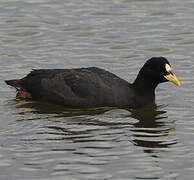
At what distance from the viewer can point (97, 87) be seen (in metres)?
13.3

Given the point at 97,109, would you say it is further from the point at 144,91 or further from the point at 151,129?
the point at 151,129

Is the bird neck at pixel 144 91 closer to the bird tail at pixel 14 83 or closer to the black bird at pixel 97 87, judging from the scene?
the black bird at pixel 97 87

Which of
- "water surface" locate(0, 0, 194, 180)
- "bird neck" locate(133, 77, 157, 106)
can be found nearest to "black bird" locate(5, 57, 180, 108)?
"bird neck" locate(133, 77, 157, 106)

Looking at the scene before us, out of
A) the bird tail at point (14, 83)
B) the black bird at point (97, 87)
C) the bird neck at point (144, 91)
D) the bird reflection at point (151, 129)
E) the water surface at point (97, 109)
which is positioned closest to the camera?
the water surface at point (97, 109)

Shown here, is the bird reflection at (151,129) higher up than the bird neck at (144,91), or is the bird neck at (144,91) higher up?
the bird neck at (144,91)

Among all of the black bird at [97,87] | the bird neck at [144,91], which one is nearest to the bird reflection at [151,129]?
the bird neck at [144,91]

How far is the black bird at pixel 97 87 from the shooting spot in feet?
43.7

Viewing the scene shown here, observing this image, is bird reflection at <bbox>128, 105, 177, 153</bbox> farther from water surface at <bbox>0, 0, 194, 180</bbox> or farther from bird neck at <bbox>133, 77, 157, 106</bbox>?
bird neck at <bbox>133, 77, 157, 106</bbox>

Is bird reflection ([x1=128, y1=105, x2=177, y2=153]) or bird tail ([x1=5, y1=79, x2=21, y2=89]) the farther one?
bird tail ([x1=5, y1=79, x2=21, y2=89])

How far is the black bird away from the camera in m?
13.3

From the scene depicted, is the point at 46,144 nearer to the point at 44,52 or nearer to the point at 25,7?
the point at 44,52

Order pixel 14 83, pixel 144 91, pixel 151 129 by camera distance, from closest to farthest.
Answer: pixel 151 129
pixel 144 91
pixel 14 83

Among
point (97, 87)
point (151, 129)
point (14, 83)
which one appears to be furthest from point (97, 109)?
point (14, 83)

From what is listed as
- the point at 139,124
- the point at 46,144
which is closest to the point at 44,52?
the point at 139,124
